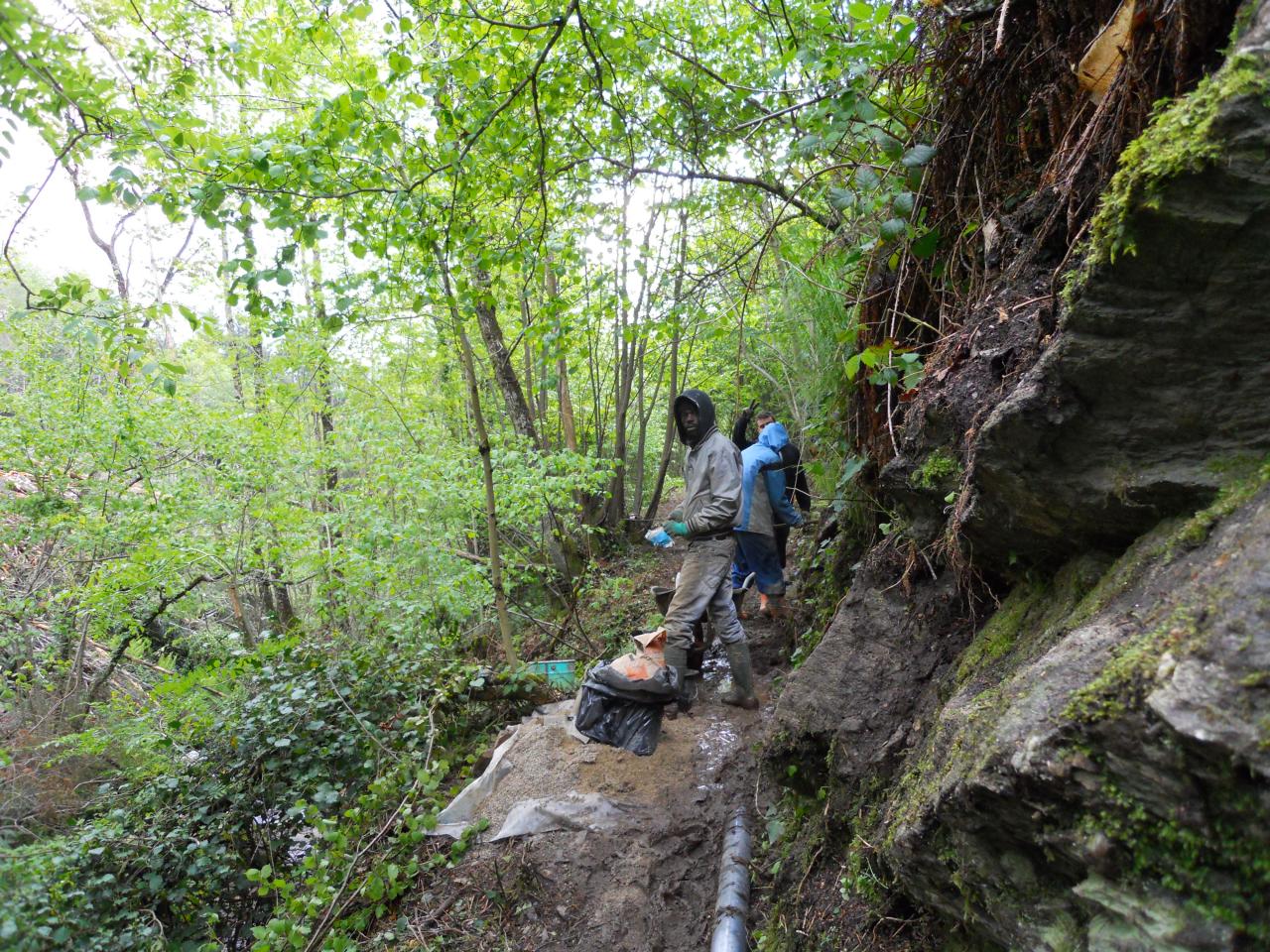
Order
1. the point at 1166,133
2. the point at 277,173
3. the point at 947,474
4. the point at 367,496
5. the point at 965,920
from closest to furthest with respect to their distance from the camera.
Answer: the point at 1166,133, the point at 965,920, the point at 947,474, the point at 277,173, the point at 367,496

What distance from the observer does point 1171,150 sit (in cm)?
158

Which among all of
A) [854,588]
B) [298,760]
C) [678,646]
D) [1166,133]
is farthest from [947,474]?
[298,760]

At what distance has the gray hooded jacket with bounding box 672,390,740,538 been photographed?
16.3 ft

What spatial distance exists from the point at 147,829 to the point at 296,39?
5267 millimetres

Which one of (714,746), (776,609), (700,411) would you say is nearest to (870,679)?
(714,746)

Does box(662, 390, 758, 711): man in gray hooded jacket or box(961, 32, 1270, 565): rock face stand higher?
box(961, 32, 1270, 565): rock face

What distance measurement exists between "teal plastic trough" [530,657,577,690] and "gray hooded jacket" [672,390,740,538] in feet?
6.25

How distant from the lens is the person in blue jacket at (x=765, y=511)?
6.04 meters

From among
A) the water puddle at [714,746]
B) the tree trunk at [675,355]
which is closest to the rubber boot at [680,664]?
the water puddle at [714,746]

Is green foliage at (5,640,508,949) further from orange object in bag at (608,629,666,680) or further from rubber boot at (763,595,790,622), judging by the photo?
rubber boot at (763,595,790,622)

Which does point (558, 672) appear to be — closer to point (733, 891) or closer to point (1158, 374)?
point (733, 891)

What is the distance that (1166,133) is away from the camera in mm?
1624

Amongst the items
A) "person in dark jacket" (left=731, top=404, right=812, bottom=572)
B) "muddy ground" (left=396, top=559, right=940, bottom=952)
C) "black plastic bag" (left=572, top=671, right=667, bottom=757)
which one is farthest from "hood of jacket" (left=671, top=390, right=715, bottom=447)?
"muddy ground" (left=396, top=559, right=940, bottom=952)

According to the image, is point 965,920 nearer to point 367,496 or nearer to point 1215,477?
point 1215,477
